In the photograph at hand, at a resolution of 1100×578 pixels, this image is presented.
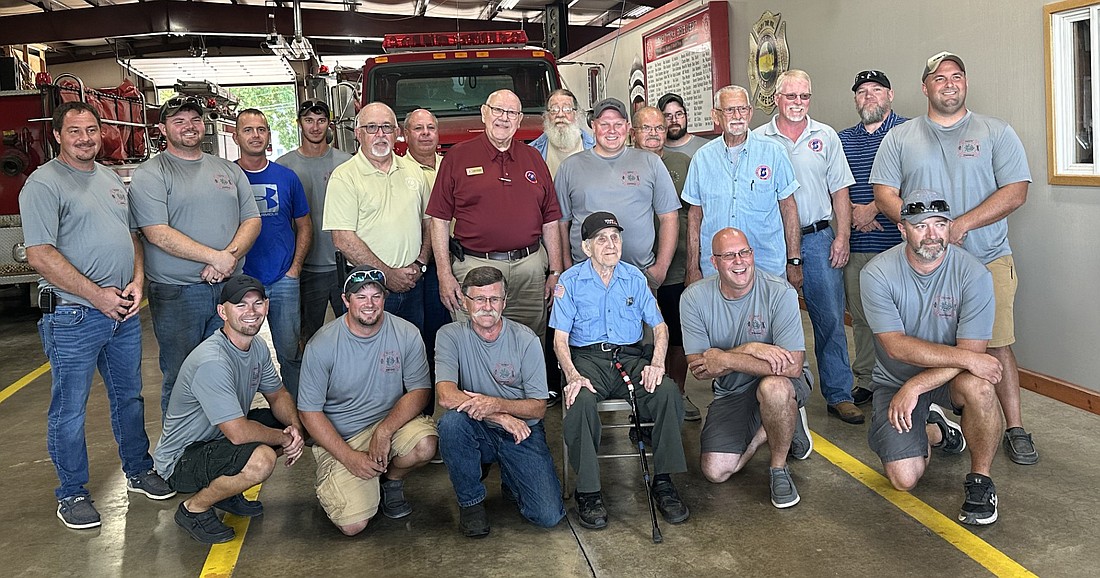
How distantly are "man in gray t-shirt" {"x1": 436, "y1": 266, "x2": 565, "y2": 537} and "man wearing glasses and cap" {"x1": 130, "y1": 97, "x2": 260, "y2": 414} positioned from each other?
1.31m

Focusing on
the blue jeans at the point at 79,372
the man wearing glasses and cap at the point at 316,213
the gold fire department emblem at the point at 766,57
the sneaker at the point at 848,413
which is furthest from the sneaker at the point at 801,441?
the gold fire department emblem at the point at 766,57

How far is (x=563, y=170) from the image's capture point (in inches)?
213

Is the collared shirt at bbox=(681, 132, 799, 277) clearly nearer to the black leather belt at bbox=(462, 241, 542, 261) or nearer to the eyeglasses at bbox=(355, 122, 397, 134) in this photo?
the black leather belt at bbox=(462, 241, 542, 261)

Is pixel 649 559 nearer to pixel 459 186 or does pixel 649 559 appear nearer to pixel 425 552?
pixel 425 552

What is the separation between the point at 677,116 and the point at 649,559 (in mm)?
3408

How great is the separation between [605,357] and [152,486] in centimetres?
234

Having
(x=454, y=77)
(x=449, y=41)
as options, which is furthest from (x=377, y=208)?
(x=449, y=41)

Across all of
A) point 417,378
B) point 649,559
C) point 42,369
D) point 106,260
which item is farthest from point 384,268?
point 42,369

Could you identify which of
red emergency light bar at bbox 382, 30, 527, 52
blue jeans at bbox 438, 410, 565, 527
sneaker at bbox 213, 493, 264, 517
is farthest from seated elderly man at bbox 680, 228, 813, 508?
red emergency light bar at bbox 382, 30, 527, 52

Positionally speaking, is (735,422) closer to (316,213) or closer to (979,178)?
(979,178)

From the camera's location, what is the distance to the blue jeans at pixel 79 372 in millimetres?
4410

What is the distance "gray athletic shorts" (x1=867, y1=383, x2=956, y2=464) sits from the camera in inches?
174

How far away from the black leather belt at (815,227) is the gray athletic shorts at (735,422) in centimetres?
118

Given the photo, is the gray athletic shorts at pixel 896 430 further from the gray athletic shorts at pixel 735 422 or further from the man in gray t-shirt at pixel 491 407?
the man in gray t-shirt at pixel 491 407
